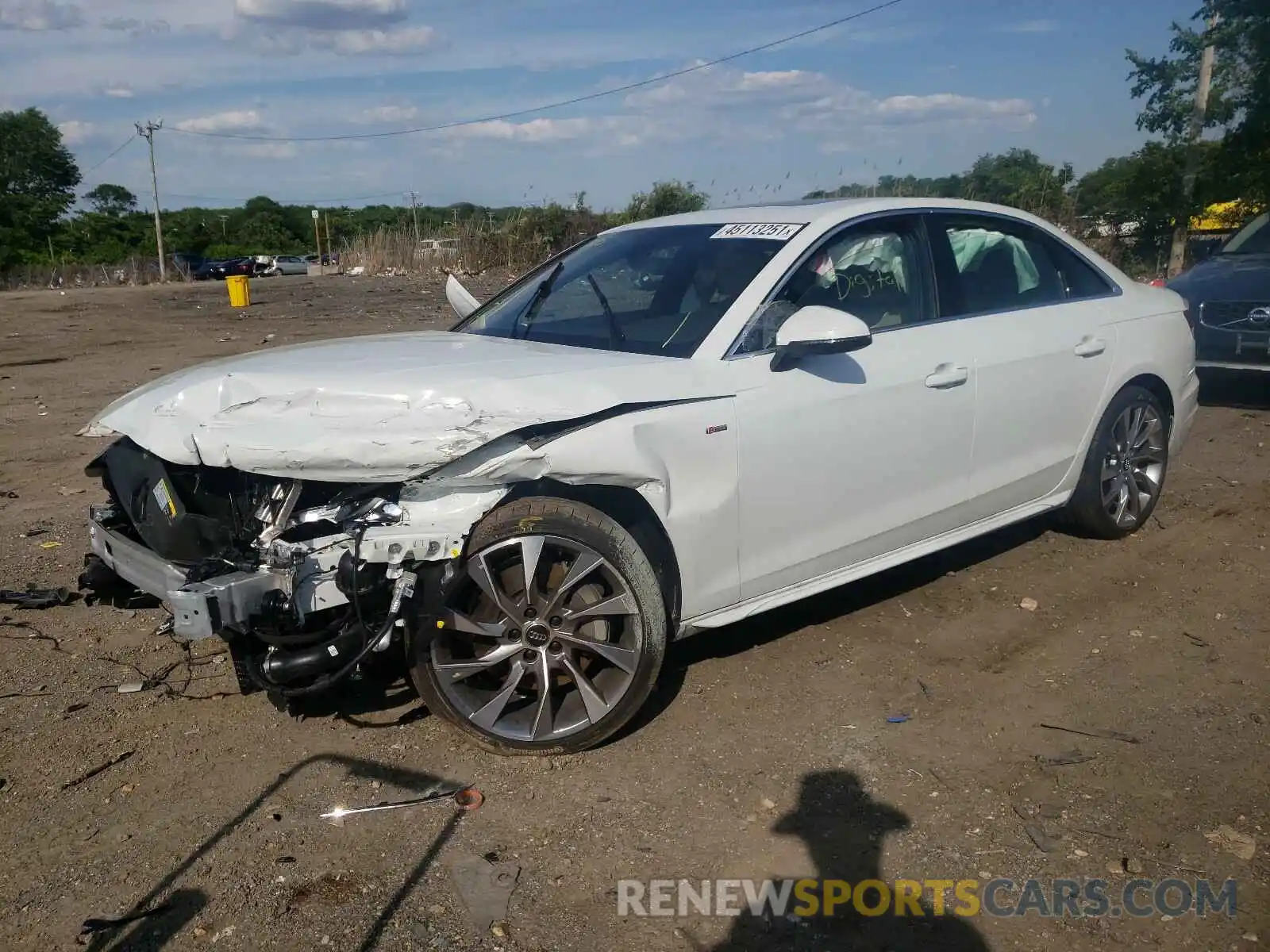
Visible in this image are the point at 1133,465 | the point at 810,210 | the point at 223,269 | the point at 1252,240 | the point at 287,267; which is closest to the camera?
the point at 810,210

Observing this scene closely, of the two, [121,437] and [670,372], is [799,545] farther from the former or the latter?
[121,437]

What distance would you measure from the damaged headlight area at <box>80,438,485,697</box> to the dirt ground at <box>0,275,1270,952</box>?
0.46 m

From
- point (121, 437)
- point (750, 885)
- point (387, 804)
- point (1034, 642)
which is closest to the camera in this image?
point (750, 885)

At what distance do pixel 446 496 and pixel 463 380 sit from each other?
37 centimetres

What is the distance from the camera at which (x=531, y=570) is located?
3361mm

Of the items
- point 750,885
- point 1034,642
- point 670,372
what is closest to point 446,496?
point 670,372

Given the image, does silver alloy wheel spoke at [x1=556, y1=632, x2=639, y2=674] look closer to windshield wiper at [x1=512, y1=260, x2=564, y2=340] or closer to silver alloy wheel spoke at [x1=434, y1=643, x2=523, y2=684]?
silver alloy wheel spoke at [x1=434, y1=643, x2=523, y2=684]

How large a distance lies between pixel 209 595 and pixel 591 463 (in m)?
1.20

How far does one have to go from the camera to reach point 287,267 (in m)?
59.0

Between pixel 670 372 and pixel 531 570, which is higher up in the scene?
pixel 670 372

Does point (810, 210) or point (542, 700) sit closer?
point (542, 700)

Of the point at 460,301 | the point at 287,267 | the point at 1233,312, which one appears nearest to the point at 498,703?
the point at 460,301

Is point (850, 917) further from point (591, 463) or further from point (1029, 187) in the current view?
point (1029, 187)

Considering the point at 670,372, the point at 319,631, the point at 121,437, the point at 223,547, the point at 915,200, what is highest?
the point at 915,200
